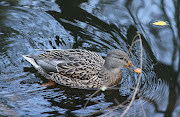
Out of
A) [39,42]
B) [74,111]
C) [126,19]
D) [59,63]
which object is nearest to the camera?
[74,111]

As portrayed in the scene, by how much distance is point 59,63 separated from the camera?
22.6ft

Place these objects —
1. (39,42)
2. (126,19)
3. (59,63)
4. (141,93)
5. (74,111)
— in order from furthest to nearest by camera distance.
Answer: (126,19) < (39,42) < (59,63) < (141,93) < (74,111)

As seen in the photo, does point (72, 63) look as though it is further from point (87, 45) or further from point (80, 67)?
point (87, 45)

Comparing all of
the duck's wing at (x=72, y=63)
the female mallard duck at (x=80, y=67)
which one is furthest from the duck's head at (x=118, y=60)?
the duck's wing at (x=72, y=63)

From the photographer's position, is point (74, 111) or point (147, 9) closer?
point (74, 111)

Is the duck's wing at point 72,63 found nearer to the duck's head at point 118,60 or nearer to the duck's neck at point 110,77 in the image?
the duck's neck at point 110,77

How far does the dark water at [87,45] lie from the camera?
6.10 metres

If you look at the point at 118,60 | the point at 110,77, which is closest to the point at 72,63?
the point at 110,77

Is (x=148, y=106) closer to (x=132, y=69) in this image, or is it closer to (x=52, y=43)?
(x=132, y=69)

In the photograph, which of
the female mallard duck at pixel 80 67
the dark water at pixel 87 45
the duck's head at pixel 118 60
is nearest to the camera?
the dark water at pixel 87 45

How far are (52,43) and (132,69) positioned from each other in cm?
232

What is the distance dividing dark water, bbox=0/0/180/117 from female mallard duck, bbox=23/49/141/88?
195mm

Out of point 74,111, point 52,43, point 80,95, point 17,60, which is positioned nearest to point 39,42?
point 52,43

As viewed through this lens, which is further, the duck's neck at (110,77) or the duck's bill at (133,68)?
the duck's neck at (110,77)
